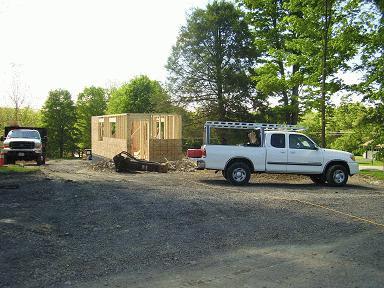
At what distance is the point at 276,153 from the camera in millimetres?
15195

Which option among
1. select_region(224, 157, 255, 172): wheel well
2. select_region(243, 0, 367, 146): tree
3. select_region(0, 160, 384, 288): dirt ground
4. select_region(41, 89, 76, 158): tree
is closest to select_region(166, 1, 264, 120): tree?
select_region(243, 0, 367, 146): tree

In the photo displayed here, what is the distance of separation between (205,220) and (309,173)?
7953 mm

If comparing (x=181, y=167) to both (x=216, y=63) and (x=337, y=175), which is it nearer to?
(x=337, y=175)

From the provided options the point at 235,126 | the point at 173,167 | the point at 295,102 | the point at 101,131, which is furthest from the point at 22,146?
the point at 295,102

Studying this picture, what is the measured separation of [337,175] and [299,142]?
1.81m

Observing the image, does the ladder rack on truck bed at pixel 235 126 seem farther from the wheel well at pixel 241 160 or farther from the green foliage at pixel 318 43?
the green foliage at pixel 318 43

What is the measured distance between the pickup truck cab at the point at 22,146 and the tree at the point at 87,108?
116 ft

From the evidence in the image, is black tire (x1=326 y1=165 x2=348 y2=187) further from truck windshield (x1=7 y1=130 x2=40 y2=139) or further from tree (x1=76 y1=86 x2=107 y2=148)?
tree (x1=76 y1=86 x2=107 y2=148)

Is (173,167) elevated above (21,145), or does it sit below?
below

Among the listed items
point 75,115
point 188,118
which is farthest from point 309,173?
point 75,115

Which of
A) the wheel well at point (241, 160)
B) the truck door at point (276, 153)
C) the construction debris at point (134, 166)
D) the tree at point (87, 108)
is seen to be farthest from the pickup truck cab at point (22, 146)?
the tree at point (87, 108)

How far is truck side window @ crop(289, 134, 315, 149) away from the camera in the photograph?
1538 cm

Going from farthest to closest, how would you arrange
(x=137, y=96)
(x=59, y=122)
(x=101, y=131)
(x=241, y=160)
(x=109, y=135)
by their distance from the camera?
(x=59, y=122)
(x=137, y=96)
(x=101, y=131)
(x=109, y=135)
(x=241, y=160)

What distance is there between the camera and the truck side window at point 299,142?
605 inches
